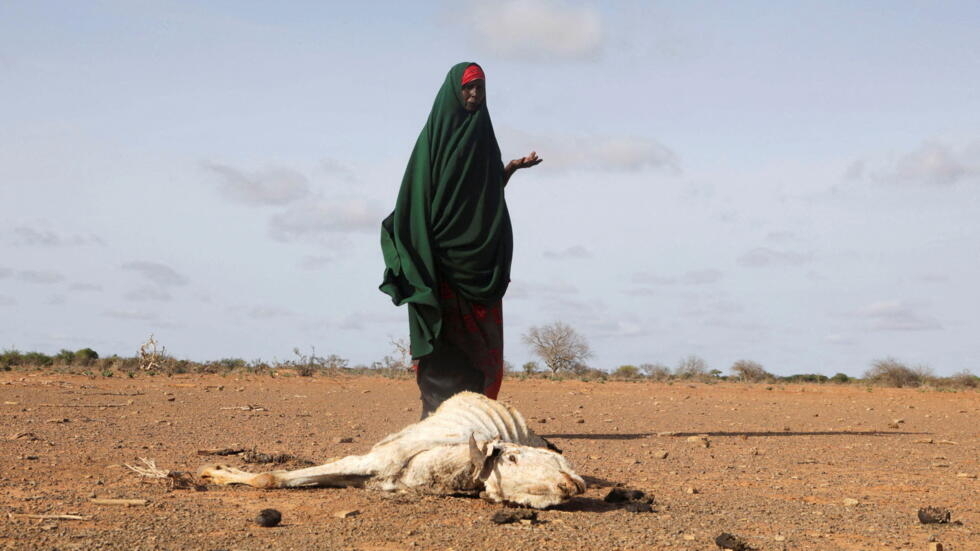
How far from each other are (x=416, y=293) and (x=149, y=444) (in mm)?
2452

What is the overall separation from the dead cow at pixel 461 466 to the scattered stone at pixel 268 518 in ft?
2.74

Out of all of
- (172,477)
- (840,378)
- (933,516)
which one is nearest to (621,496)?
(933,516)

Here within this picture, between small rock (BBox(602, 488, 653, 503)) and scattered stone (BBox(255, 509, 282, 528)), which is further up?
small rock (BBox(602, 488, 653, 503))

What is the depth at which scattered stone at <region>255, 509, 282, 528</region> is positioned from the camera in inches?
174

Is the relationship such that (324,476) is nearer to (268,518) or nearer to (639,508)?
(268,518)

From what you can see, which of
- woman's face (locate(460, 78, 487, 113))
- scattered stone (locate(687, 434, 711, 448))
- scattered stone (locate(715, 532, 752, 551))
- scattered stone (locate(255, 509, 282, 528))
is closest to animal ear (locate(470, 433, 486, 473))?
scattered stone (locate(255, 509, 282, 528))

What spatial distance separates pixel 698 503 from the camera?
548 cm

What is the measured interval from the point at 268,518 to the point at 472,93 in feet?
15.0

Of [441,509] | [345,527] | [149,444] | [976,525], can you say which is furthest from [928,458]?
[149,444]

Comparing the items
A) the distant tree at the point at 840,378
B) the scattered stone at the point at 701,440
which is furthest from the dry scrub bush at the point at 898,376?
the scattered stone at the point at 701,440

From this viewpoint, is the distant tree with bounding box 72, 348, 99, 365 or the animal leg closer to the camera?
the animal leg

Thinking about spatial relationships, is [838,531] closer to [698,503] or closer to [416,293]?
[698,503]

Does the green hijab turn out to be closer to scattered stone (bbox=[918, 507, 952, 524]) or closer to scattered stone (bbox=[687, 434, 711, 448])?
scattered stone (bbox=[687, 434, 711, 448])

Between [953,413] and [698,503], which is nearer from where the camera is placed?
[698,503]
